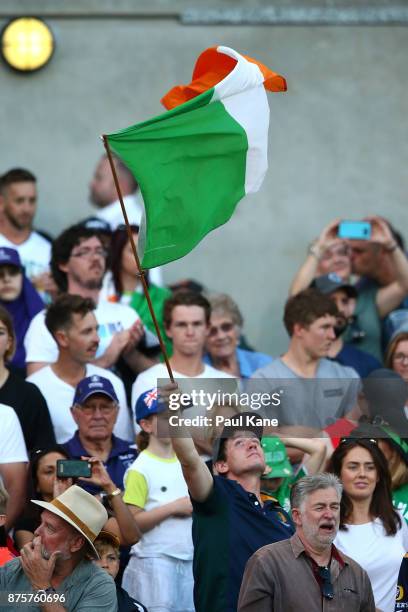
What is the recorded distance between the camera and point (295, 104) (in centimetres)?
1516

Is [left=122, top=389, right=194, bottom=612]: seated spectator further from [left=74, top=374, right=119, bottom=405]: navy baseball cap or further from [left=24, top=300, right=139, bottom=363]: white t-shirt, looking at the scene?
[left=24, top=300, right=139, bottom=363]: white t-shirt

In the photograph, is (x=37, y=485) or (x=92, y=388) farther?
(x=92, y=388)

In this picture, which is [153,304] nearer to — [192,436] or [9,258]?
[9,258]

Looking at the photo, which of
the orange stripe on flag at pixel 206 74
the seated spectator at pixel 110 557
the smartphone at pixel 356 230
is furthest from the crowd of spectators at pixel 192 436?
the orange stripe on flag at pixel 206 74

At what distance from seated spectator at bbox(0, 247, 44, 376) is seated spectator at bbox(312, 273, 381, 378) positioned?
79.4 inches

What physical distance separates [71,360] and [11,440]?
1.15 m

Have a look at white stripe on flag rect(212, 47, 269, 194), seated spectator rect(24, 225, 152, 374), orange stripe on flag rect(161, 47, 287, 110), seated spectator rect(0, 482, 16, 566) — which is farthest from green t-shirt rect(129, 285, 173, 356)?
seated spectator rect(0, 482, 16, 566)

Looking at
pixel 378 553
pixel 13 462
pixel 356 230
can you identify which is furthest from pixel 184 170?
pixel 356 230

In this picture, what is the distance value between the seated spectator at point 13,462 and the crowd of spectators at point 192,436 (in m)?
0.01

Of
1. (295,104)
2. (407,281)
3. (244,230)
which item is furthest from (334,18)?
(407,281)

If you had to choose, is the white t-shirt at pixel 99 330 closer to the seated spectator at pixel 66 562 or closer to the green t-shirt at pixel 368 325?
the green t-shirt at pixel 368 325

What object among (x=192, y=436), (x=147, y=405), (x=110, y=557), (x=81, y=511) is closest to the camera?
(x=81, y=511)

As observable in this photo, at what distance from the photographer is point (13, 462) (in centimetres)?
1019

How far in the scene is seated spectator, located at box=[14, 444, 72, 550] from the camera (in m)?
9.83
